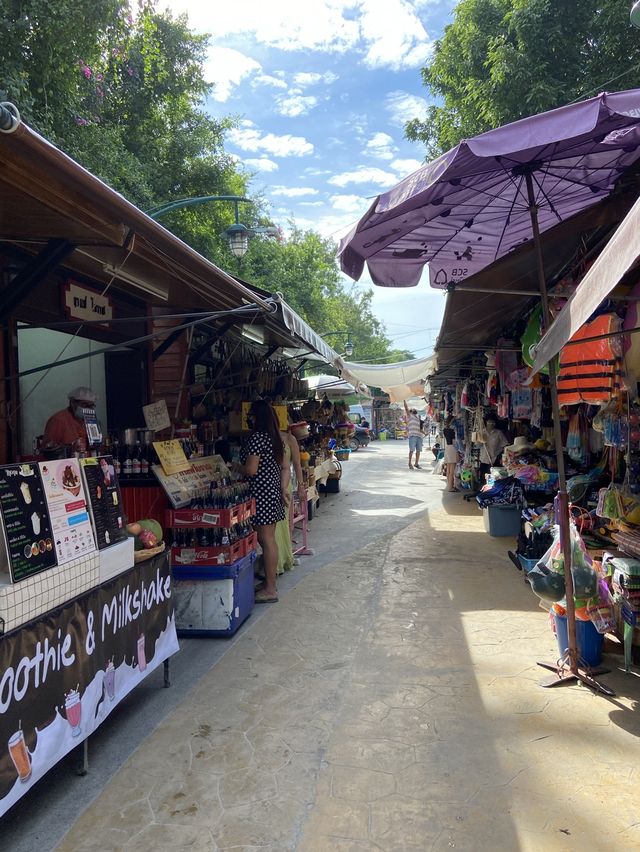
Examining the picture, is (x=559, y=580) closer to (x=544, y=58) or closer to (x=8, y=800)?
(x=8, y=800)

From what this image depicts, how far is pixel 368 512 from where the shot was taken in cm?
1086

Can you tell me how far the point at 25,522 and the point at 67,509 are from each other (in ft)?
1.05

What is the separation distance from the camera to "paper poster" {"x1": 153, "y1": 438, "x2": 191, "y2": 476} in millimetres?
4660

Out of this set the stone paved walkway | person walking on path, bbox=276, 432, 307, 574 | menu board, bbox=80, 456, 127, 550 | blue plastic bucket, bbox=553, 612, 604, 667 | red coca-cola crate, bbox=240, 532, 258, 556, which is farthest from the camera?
person walking on path, bbox=276, 432, 307, 574

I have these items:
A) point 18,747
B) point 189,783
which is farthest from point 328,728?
point 18,747

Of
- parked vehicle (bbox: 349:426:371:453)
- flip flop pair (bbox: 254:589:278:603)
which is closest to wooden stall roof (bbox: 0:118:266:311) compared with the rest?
flip flop pair (bbox: 254:589:278:603)

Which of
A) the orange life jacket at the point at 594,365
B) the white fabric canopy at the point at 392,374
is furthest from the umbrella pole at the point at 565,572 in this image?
the white fabric canopy at the point at 392,374

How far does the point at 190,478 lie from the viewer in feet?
16.3

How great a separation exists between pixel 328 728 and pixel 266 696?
1.80 feet

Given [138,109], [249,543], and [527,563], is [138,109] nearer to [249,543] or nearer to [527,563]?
[249,543]

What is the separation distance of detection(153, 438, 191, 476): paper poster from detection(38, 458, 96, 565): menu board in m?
1.58

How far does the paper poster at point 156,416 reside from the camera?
17.0 feet

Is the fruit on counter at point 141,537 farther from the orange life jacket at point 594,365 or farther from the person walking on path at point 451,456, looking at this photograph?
the person walking on path at point 451,456

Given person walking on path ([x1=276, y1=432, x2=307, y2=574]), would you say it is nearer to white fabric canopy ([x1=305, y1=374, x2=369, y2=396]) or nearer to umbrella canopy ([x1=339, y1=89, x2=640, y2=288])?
umbrella canopy ([x1=339, y1=89, x2=640, y2=288])
